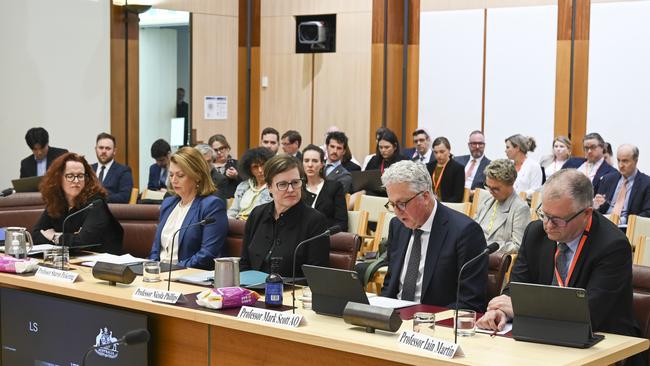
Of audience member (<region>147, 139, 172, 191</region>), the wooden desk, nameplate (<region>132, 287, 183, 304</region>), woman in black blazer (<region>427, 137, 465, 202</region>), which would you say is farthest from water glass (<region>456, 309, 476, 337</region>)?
audience member (<region>147, 139, 172, 191</region>)

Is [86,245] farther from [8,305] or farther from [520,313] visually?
[520,313]

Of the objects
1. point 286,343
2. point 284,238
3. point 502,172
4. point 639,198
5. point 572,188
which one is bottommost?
point 286,343

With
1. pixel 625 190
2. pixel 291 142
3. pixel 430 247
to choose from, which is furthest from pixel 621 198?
pixel 430 247

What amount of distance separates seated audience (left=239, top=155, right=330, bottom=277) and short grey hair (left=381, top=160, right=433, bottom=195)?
741 millimetres

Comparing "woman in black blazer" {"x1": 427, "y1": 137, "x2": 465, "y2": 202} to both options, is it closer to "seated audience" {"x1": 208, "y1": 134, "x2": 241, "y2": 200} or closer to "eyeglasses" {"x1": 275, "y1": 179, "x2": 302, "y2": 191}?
"seated audience" {"x1": 208, "y1": 134, "x2": 241, "y2": 200}

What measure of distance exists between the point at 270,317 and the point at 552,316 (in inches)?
40.4

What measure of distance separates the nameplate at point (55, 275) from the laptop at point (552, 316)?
2152 mm

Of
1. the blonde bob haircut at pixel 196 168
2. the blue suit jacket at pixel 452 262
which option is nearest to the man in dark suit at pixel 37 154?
the blonde bob haircut at pixel 196 168

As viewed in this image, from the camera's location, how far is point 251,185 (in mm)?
7539

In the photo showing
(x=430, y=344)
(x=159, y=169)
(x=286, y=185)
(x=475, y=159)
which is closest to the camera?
(x=430, y=344)

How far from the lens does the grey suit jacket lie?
6666 mm

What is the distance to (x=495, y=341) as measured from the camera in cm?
321

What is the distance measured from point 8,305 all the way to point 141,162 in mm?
7048

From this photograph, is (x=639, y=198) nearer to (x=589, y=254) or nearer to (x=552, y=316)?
(x=589, y=254)
